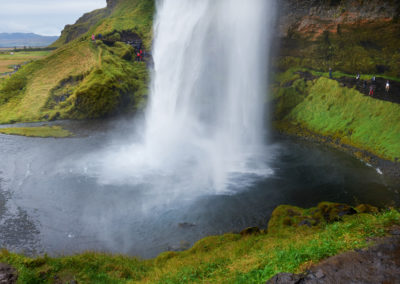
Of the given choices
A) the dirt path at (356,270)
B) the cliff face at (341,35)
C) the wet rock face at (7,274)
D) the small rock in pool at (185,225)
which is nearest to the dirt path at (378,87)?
the cliff face at (341,35)

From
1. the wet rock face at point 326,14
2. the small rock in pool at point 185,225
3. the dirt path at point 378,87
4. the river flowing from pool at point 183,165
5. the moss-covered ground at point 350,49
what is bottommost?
the small rock in pool at point 185,225

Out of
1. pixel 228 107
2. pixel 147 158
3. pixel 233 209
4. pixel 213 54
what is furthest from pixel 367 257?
pixel 213 54

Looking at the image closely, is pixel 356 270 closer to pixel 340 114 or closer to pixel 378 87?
pixel 340 114

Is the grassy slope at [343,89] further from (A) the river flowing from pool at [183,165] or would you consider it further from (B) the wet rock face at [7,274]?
(B) the wet rock face at [7,274]

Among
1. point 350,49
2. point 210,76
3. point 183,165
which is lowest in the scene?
point 183,165

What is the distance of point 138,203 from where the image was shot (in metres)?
23.1

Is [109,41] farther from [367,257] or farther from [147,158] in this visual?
[367,257]

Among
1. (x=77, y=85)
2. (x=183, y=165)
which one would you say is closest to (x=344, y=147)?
(x=183, y=165)

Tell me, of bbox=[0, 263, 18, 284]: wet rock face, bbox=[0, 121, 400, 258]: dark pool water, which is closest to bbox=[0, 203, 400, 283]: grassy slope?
bbox=[0, 263, 18, 284]: wet rock face

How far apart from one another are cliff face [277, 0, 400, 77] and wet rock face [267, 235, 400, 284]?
40.0 m

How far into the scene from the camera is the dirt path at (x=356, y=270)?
8227 millimetres

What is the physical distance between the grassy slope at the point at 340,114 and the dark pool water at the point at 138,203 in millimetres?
4495

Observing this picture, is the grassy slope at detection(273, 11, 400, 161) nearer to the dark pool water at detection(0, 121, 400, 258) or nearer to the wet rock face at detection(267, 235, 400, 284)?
the dark pool water at detection(0, 121, 400, 258)

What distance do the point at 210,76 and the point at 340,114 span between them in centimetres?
2316
